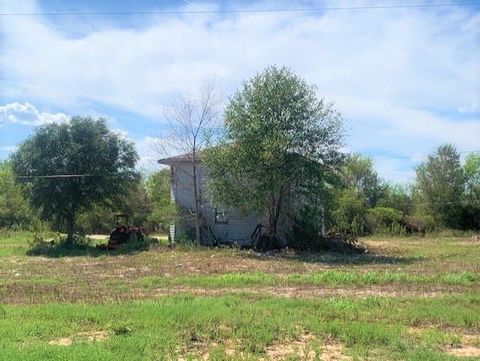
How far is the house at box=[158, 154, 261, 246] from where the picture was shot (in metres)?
32.2

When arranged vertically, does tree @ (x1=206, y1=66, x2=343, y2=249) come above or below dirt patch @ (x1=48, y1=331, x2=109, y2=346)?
above

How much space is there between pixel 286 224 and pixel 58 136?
13.3 meters

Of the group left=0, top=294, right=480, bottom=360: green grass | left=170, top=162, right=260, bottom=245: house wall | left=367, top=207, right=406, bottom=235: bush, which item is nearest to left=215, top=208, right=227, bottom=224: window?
left=170, top=162, right=260, bottom=245: house wall

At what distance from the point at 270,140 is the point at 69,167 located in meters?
11.4

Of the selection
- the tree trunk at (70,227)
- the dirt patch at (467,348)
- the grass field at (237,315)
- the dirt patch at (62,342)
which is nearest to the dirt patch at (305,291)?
the grass field at (237,315)

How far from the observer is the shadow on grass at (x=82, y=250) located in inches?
1086

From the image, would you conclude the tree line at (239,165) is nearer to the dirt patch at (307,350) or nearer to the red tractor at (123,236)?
the red tractor at (123,236)

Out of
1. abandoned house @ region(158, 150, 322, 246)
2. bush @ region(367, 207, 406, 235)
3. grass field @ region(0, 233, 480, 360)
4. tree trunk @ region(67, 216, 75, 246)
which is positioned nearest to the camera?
grass field @ region(0, 233, 480, 360)

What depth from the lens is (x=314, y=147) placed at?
27.9m

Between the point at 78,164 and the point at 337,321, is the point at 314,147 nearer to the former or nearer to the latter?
the point at 78,164

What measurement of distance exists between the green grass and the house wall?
20092 millimetres

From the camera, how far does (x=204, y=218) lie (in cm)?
3228

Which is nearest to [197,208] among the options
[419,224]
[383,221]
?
[383,221]

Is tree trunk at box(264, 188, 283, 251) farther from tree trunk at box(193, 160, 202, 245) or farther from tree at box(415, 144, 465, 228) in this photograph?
tree at box(415, 144, 465, 228)
